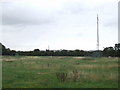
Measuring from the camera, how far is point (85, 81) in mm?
20625

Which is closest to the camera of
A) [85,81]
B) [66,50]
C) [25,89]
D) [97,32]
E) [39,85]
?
[25,89]

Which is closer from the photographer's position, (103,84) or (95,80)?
(103,84)

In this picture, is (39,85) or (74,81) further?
(74,81)

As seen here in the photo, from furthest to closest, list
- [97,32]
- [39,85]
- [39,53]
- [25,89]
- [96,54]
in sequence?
1. [39,53]
2. [96,54]
3. [97,32]
4. [39,85]
5. [25,89]

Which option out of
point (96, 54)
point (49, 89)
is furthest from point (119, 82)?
point (96, 54)

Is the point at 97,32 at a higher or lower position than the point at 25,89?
higher

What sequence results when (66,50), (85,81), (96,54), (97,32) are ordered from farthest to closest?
1. (66,50)
2. (96,54)
3. (97,32)
4. (85,81)

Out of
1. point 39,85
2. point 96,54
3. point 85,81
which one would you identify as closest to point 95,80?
point 85,81

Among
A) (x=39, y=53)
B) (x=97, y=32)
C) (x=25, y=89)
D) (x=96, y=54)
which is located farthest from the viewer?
(x=39, y=53)

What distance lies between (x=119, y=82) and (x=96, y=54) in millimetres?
70759

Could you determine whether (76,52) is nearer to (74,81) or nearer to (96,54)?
(96,54)

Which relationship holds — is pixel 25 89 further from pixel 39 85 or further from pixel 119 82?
pixel 119 82

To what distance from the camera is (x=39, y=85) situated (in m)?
18.9

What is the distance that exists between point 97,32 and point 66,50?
134ft
